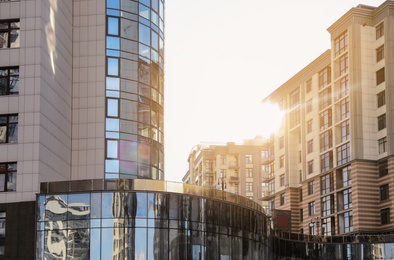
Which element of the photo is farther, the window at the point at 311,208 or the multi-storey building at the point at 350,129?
the window at the point at 311,208

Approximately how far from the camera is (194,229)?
5084cm

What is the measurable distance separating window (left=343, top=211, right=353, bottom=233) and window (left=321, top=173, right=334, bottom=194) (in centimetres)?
501

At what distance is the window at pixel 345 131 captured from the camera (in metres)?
97.6

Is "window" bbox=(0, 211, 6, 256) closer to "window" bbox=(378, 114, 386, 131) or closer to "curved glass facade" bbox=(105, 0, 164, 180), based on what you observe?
"curved glass facade" bbox=(105, 0, 164, 180)

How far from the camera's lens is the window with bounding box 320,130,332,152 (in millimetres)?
102688

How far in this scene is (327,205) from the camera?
334ft

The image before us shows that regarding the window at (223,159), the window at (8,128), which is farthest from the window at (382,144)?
the window at (223,159)

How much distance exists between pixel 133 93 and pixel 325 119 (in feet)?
160

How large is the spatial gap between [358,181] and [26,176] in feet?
172

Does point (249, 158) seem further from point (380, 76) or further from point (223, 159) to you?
point (380, 76)

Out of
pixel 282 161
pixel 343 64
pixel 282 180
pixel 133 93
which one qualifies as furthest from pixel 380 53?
pixel 133 93

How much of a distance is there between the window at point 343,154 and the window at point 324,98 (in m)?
7.90

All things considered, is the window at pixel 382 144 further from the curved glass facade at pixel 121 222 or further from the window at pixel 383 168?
the curved glass facade at pixel 121 222

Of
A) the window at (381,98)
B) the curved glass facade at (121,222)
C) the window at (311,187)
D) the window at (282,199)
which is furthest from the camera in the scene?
the window at (282,199)
